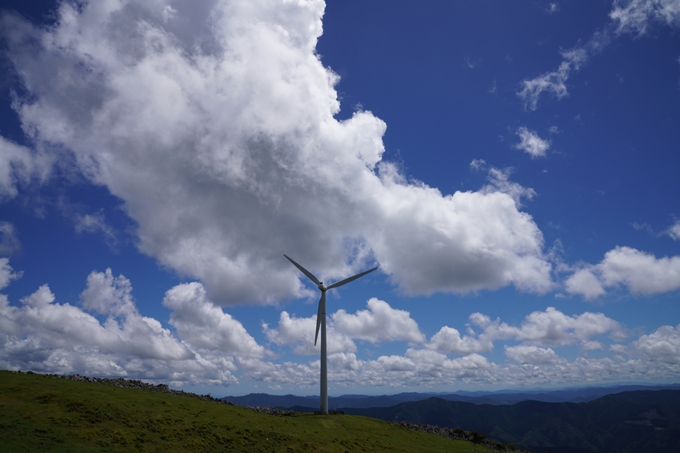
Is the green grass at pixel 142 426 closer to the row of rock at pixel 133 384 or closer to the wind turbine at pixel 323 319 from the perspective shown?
the row of rock at pixel 133 384

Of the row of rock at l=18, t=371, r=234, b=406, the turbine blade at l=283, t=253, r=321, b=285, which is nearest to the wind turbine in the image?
the turbine blade at l=283, t=253, r=321, b=285

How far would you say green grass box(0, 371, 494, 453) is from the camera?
51250 mm

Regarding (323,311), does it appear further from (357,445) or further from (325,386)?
(357,445)

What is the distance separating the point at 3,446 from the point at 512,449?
110 m

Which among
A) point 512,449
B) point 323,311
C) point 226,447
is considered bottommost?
point 512,449

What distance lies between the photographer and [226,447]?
202 feet

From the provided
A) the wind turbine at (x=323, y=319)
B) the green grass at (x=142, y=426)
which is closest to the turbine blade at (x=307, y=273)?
the wind turbine at (x=323, y=319)

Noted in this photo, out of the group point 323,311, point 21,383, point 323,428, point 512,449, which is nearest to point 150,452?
point 21,383

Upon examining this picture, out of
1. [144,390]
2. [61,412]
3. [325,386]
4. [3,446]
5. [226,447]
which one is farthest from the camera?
[325,386]

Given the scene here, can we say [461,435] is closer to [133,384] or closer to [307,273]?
[307,273]

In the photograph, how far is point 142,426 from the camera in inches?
2346

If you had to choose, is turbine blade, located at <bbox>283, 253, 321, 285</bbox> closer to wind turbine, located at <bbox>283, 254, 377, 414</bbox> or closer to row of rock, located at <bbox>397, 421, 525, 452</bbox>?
wind turbine, located at <bbox>283, 254, 377, 414</bbox>

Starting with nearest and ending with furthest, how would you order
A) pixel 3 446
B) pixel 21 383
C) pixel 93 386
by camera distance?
pixel 3 446 → pixel 21 383 → pixel 93 386

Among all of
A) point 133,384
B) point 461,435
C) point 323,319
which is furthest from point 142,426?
point 461,435
